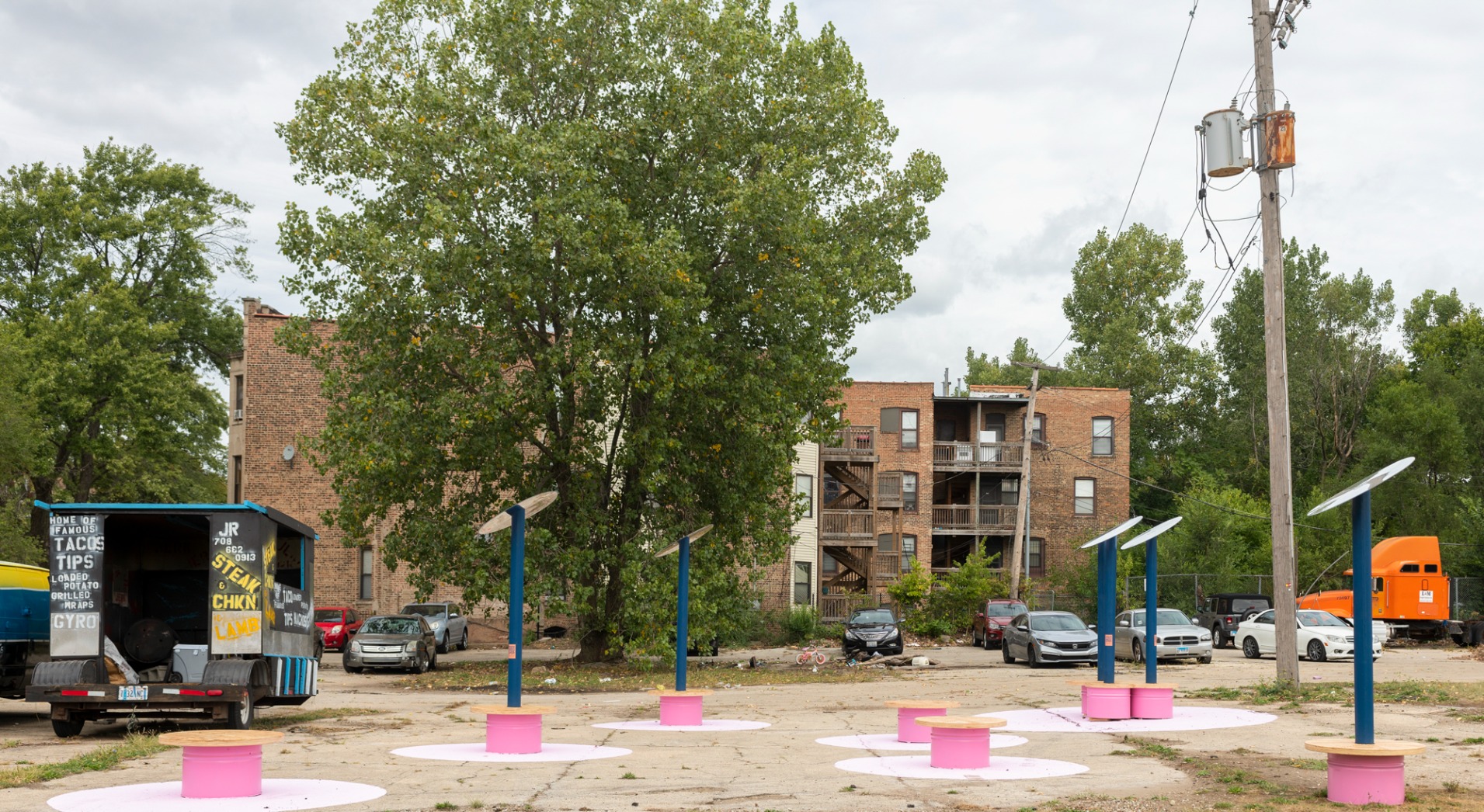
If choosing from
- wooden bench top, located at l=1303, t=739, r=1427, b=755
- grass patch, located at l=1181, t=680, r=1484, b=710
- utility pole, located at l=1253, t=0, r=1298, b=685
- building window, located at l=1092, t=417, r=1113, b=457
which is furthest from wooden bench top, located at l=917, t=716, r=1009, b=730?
building window, located at l=1092, t=417, r=1113, b=457

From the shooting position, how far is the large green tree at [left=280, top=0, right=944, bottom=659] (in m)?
26.1

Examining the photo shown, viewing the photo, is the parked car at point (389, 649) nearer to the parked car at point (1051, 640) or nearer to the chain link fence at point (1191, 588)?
the parked car at point (1051, 640)

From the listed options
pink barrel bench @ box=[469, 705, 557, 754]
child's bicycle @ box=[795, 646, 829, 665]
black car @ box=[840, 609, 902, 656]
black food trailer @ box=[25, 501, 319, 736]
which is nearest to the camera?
pink barrel bench @ box=[469, 705, 557, 754]

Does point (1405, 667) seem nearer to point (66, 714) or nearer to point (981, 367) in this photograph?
point (66, 714)

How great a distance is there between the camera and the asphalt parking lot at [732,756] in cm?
1026

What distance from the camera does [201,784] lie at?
10.2 m

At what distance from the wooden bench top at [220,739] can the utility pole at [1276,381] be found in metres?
15.1

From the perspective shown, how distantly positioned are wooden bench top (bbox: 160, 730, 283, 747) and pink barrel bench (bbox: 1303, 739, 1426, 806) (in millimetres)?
8002

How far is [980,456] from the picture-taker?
56.8m

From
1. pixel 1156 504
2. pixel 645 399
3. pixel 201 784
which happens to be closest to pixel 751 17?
pixel 645 399

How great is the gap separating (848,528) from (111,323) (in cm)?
2800

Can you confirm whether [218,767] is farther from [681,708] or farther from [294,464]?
→ [294,464]

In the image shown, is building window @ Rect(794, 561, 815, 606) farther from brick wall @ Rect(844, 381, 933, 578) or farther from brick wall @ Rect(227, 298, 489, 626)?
brick wall @ Rect(227, 298, 489, 626)

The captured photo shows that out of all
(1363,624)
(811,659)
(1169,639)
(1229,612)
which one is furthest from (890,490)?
(1363,624)
